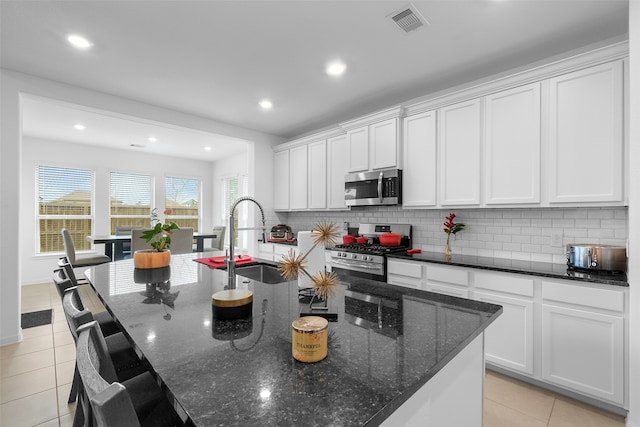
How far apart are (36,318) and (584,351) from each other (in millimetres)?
5686

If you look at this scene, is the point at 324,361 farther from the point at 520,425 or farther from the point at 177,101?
the point at 177,101

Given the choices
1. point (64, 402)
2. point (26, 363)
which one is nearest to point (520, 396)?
point (64, 402)

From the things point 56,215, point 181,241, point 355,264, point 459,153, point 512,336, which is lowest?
point 512,336

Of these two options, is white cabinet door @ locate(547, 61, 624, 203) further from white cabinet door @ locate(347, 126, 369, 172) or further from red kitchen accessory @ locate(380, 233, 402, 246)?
white cabinet door @ locate(347, 126, 369, 172)

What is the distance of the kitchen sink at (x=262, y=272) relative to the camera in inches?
94.4

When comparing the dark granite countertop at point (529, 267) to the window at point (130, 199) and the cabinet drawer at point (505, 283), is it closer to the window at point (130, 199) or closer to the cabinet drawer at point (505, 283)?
the cabinet drawer at point (505, 283)

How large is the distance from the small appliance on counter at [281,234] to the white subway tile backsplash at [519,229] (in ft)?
5.89

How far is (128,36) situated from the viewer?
96.6 inches

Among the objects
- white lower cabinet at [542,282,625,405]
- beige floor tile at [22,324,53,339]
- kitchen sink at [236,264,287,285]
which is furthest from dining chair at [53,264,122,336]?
white lower cabinet at [542,282,625,405]

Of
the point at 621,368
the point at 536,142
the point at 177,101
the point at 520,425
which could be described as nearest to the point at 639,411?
the point at 621,368

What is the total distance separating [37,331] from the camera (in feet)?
11.1

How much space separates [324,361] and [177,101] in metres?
3.95

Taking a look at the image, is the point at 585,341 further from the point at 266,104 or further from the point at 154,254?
the point at 266,104

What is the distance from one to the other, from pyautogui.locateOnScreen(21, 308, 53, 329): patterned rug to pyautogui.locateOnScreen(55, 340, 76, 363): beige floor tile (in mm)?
966
